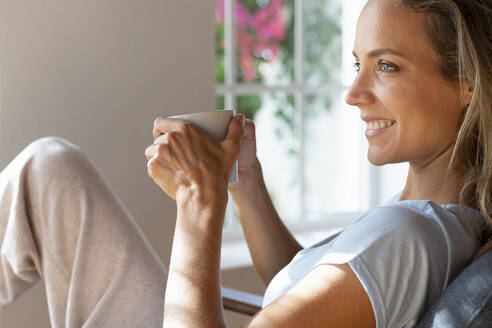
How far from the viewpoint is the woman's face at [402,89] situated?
138 cm

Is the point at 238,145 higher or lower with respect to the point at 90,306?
higher

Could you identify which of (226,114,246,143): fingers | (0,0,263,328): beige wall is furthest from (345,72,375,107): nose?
(0,0,263,328): beige wall

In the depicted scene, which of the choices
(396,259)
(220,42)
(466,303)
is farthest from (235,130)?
(220,42)

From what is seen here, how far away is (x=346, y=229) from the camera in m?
1.33

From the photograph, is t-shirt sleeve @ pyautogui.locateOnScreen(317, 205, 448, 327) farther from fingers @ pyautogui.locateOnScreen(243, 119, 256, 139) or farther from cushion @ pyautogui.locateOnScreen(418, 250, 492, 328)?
fingers @ pyautogui.locateOnScreen(243, 119, 256, 139)

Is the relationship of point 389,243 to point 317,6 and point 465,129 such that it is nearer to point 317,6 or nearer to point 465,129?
point 465,129

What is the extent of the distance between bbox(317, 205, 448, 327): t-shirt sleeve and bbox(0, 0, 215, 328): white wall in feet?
4.87

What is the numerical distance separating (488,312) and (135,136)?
5.59ft

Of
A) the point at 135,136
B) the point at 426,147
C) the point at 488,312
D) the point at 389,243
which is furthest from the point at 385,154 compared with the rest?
the point at 135,136

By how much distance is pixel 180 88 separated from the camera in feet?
8.70

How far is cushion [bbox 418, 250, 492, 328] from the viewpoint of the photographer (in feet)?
3.74

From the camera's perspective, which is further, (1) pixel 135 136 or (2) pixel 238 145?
(1) pixel 135 136

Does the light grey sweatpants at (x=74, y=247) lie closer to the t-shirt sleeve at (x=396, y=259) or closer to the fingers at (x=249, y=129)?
the fingers at (x=249, y=129)

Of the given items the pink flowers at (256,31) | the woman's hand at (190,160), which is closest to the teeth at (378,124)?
the woman's hand at (190,160)
